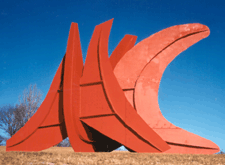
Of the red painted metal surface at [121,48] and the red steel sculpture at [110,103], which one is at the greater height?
the red painted metal surface at [121,48]

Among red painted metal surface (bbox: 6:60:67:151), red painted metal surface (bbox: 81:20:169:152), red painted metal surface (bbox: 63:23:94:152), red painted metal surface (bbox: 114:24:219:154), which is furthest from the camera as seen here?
red painted metal surface (bbox: 114:24:219:154)

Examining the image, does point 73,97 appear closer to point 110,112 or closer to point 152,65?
point 110,112

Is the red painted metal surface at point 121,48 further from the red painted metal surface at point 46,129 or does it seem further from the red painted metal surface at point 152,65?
the red painted metal surface at point 46,129

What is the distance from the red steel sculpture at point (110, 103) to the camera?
7.95 metres

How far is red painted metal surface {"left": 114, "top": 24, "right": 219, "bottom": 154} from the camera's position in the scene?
9.06m

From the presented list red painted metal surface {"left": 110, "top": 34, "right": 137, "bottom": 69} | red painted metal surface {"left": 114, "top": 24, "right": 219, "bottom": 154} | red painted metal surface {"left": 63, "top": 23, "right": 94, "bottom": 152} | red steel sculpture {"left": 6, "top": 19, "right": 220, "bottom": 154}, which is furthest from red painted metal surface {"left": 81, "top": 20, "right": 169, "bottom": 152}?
red painted metal surface {"left": 110, "top": 34, "right": 137, "bottom": 69}

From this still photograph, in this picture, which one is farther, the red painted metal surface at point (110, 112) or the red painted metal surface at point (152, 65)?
the red painted metal surface at point (152, 65)

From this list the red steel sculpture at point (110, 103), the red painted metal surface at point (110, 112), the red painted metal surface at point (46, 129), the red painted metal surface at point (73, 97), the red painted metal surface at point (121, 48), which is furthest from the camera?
the red painted metal surface at point (121, 48)

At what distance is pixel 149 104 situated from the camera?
30.0ft

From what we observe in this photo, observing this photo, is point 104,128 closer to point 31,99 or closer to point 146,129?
point 146,129

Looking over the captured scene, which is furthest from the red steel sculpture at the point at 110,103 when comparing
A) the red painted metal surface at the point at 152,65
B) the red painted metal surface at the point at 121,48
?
the red painted metal surface at the point at 121,48

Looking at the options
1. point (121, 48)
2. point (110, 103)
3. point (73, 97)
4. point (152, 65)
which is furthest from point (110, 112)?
point (121, 48)

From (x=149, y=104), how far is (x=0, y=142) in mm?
17320

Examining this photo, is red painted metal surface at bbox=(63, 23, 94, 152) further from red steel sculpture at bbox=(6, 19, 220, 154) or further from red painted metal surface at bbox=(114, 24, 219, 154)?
red painted metal surface at bbox=(114, 24, 219, 154)
